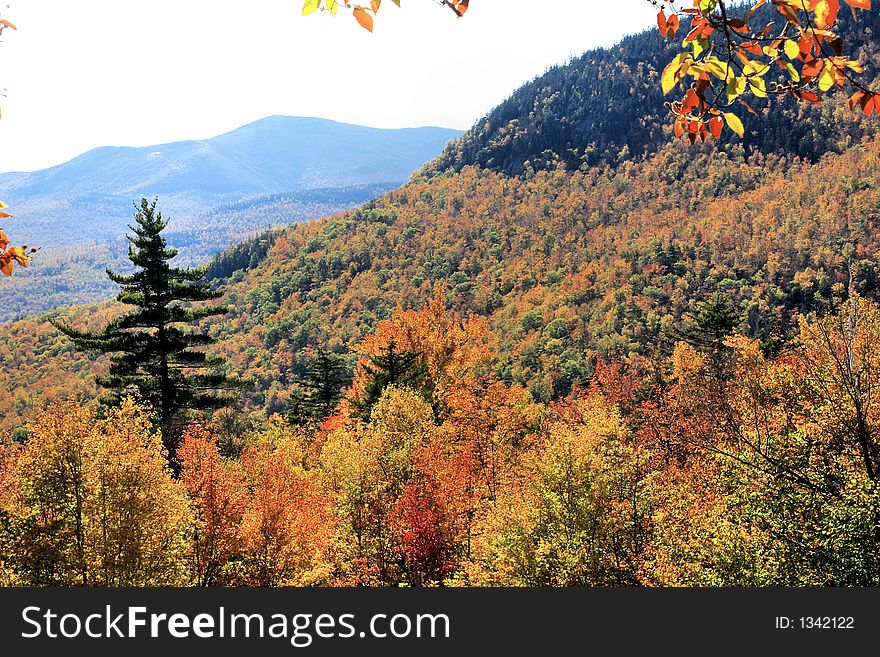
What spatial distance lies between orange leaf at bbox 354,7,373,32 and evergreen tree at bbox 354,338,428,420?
3142cm

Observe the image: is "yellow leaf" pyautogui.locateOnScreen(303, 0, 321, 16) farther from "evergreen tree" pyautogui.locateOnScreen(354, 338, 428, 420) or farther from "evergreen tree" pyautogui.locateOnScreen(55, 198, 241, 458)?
"evergreen tree" pyautogui.locateOnScreen(354, 338, 428, 420)

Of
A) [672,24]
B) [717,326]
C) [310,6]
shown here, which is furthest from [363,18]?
[717,326]

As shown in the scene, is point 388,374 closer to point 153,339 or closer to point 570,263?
point 153,339

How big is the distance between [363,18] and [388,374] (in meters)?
32.6

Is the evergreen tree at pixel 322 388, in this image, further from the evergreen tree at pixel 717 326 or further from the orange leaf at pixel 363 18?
the orange leaf at pixel 363 18

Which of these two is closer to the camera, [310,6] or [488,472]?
[310,6]

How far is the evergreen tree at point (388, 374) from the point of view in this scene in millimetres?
34347

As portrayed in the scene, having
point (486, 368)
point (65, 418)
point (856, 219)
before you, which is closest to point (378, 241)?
point (856, 219)

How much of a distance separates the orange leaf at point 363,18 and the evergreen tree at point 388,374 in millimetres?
31423

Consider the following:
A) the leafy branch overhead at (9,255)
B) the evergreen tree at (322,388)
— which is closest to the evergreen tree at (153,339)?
the evergreen tree at (322,388)

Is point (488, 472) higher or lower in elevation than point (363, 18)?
lower

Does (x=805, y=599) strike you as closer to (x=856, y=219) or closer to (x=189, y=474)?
(x=189, y=474)

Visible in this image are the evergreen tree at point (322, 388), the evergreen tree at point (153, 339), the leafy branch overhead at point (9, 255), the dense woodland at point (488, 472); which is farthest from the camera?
A: the evergreen tree at point (322, 388)

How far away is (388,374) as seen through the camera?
114 ft
